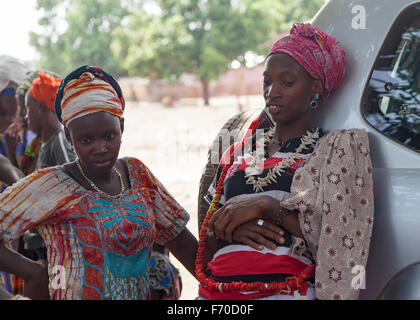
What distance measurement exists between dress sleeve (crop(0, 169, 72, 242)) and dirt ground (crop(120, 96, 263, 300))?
3.19m

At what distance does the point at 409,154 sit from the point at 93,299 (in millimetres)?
1498

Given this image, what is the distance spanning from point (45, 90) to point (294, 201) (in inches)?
92.5

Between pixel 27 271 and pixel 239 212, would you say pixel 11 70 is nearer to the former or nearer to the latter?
pixel 27 271

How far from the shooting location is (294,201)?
7.29ft

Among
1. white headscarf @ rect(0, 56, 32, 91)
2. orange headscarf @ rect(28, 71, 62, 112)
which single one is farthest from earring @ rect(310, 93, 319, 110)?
white headscarf @ rect(0, 56, 32, 91)

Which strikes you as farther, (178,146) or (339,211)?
(178,146)

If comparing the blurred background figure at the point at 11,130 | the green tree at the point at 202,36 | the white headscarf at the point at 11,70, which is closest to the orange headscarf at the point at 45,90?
the blurred background figure at the point at 11,130

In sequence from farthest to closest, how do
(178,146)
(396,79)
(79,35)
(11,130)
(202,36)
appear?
(79,35) < (202,36) < (178,146) < (11,130) < (396,79)

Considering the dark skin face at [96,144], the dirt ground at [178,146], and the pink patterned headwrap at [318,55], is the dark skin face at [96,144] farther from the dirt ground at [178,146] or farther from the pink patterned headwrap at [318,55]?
the dirt ground at [178,146]

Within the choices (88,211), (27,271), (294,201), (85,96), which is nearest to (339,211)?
(294,201)

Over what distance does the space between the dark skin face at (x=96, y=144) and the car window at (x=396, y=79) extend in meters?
1.18

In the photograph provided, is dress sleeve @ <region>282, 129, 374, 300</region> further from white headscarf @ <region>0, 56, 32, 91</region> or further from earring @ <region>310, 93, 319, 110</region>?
white headscarf @ <region>0, 56, 32, 91</region>

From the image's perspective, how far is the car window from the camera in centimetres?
233

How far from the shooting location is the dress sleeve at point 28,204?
2178 mm
